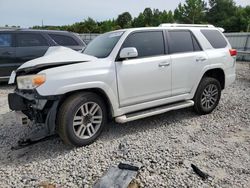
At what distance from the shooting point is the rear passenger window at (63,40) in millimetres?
7944

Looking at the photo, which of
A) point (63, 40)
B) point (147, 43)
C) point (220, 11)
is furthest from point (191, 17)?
point (147, 43)

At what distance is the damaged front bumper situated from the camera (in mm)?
3158

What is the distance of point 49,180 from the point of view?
2.78 metres

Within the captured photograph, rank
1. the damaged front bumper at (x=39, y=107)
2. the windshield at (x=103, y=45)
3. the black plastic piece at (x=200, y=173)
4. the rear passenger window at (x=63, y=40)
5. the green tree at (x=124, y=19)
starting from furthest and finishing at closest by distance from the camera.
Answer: the green tree at (x=124, y=19)
the rear passenger window at (x=63, y=40)
the windshield at (x=103, y=45)
the damaged front bumper at (x=39, y=107)
the black plastic piece at (x=200, y=173)

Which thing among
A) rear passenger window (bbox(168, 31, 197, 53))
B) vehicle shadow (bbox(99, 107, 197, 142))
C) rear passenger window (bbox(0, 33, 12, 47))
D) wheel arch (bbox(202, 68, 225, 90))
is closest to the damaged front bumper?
vehicle shadow (bbox(99, 107, 197, 142))

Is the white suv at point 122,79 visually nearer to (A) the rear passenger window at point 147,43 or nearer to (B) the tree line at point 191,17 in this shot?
(A) the rear passenger window at point 147,43

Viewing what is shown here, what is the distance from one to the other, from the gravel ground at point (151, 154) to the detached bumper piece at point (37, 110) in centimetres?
25

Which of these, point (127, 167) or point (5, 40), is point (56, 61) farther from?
point (5, 40)

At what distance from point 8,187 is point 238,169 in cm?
272

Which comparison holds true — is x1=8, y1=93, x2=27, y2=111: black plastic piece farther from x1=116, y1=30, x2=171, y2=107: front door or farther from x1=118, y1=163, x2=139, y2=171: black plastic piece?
x1=118, y1=163, x2=139, y2=171: black plastic piece

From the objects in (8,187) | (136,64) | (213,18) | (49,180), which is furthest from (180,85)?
(213,18)

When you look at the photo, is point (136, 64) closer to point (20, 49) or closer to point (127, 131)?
point (127, 131)

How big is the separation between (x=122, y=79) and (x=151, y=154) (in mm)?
1199

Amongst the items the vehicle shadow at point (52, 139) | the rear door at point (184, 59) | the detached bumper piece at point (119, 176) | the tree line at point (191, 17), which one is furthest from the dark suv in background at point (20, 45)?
the tree line at point (191, 17)
